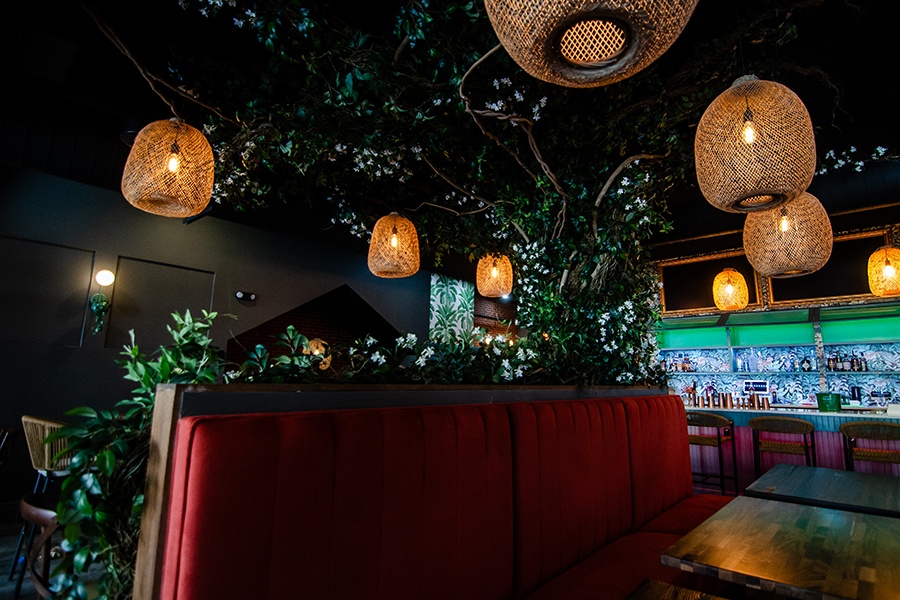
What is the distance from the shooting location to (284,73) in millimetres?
3316

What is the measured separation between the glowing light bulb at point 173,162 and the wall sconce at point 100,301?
329 centimetres

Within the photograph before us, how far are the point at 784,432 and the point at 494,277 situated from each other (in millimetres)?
3127

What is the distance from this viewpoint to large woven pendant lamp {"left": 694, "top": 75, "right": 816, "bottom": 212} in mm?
1979

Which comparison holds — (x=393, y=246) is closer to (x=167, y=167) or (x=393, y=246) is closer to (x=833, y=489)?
(x=167, y=167)

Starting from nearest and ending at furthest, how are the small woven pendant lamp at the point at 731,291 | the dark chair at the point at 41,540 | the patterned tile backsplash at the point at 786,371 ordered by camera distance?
1. the dark chair at the point at 41,540
2. the small woven pendant lamp at the point at 731,291
3. the patterned tile backsplash at the point at 786,371

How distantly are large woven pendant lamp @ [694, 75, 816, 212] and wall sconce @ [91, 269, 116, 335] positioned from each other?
559 centimetres

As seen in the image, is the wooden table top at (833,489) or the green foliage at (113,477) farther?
the wooden table top at (833,489)

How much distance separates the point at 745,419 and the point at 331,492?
5698 millimetres

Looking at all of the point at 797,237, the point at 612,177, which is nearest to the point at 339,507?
the point at 612,177

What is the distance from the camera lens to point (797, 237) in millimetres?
3021

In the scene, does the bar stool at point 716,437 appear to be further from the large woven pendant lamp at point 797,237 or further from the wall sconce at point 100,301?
the wall sconce at point 100,301

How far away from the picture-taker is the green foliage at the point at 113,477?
111 centimetres

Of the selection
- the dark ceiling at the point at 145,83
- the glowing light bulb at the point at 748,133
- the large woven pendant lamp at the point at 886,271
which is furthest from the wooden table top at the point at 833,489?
the large woven pendant lamp at the point at 886,271

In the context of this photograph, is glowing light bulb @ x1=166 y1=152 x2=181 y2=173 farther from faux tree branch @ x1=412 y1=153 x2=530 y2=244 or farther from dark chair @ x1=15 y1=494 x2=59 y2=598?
faux tree branch @ x1=412 y1=153 x2=530 y2=244
